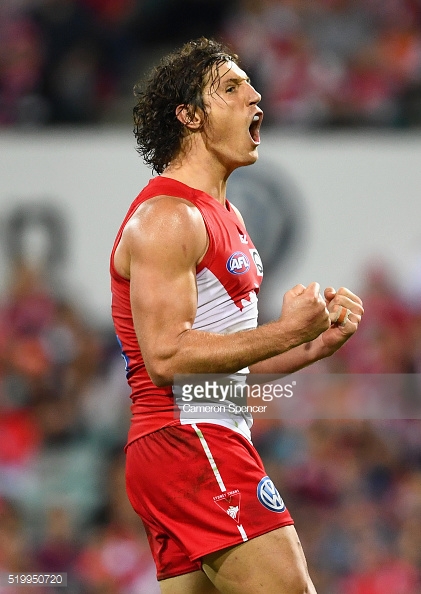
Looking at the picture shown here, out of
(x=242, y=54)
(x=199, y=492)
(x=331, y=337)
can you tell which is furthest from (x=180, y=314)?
(x=242, y=54)

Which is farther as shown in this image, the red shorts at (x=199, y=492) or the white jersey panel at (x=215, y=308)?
the white jersey panel at (x=215, y=308)

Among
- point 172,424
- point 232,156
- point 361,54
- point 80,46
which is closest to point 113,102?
point 80,46

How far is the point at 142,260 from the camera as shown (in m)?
2.59

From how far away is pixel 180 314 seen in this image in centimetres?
257

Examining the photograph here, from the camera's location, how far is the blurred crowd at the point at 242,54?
6805 mm

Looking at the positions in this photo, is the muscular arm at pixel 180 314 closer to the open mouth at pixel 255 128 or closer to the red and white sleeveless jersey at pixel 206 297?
the red and white sleeveless jersey at pixel 206 297

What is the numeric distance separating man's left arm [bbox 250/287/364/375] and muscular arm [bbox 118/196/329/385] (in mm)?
319

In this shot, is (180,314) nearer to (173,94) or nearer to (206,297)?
(206,297)

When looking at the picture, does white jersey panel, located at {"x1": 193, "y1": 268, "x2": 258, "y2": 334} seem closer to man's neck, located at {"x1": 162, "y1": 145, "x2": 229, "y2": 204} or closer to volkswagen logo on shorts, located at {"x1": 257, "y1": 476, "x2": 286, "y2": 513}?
man's neck, located at {"x1": 162, "y1": 145, "x2": 229, "y2": 204}

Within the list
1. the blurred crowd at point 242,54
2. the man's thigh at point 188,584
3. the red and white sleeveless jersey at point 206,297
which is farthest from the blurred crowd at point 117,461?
the red and white sleeveless jersey at point 206,297

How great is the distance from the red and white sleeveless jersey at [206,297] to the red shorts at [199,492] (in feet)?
0.18

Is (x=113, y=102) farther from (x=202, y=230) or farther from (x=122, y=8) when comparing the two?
(x=202, y=230)

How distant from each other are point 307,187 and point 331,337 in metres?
3.46

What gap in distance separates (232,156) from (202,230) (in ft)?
1.23
